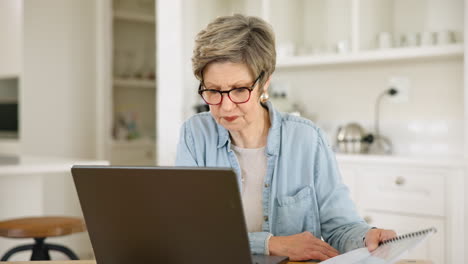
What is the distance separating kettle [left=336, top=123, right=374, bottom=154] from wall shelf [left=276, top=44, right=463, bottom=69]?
1.30ft

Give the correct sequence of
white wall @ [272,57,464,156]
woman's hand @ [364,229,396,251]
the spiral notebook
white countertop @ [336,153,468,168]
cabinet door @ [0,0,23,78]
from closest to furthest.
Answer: the spiral notebook < woman's hand @ [364,229,396,251] < white countertop @ [336,153,468,168] < white wall @ [272,57,464,156] < cabinet door @ [0,0,23,78]

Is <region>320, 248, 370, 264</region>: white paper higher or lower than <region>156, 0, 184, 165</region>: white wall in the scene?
lower

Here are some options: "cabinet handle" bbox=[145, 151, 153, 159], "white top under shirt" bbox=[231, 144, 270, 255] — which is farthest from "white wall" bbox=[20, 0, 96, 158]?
"white top under shirt" bbox=[231, 144, 270, 255]

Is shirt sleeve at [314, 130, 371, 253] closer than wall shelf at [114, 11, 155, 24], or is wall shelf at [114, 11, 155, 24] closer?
shirt sleeve at [314, 130, 371, 253]

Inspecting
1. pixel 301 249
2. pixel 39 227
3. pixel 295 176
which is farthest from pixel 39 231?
pixel 301 249

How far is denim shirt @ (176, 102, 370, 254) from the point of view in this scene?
146 centimetres

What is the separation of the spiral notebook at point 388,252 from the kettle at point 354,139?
7.07 feet

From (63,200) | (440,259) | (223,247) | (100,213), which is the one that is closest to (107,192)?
(100,213)

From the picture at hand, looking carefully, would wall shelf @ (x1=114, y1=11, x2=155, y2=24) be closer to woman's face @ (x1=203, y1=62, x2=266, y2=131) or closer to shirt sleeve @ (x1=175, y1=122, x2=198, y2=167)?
shirt sleeve @ (x1=175, y1=122, x2=198, y2=167)

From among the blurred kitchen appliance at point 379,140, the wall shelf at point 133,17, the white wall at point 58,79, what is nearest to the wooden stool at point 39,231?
the blurred kitchen appliance at point 379,140

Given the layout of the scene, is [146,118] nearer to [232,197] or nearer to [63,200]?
[63,200]

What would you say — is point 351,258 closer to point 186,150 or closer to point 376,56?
point 186,150

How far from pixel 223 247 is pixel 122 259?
226mm

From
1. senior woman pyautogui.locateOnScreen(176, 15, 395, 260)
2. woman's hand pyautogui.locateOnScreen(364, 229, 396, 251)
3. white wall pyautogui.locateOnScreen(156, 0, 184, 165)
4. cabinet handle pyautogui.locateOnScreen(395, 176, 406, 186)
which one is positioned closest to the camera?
woman's hand pyautogui.locateOnScreen(364, 229, 396, 251)
